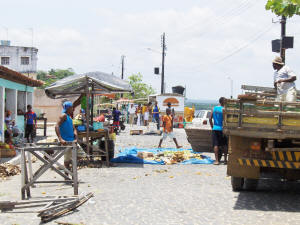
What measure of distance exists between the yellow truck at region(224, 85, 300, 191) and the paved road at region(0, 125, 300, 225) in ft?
2.14

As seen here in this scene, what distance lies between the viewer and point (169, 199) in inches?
325

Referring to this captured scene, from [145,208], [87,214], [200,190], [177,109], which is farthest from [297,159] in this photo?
[177,109]

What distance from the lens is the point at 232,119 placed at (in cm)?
802

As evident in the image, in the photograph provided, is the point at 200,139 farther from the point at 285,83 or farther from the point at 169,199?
the point at 169,199

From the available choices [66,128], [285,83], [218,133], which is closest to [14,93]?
[218,133]

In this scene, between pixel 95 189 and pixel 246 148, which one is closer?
Answer: pixel 246 148

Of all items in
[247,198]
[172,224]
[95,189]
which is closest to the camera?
[172,224]

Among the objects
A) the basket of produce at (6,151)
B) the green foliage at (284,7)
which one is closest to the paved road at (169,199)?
the green foliage at (284,7)

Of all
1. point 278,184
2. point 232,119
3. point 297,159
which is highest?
point 232,119

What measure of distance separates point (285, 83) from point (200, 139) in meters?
7.41

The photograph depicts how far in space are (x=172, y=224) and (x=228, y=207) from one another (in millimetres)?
1541

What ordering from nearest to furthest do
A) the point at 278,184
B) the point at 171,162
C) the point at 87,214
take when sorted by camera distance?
the point at 87,214 < the point at 278,184 < the point at 171,162

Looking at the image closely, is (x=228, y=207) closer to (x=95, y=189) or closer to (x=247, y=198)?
(x=247, y=198)

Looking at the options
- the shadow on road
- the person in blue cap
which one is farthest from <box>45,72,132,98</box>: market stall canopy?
the shadow on road
